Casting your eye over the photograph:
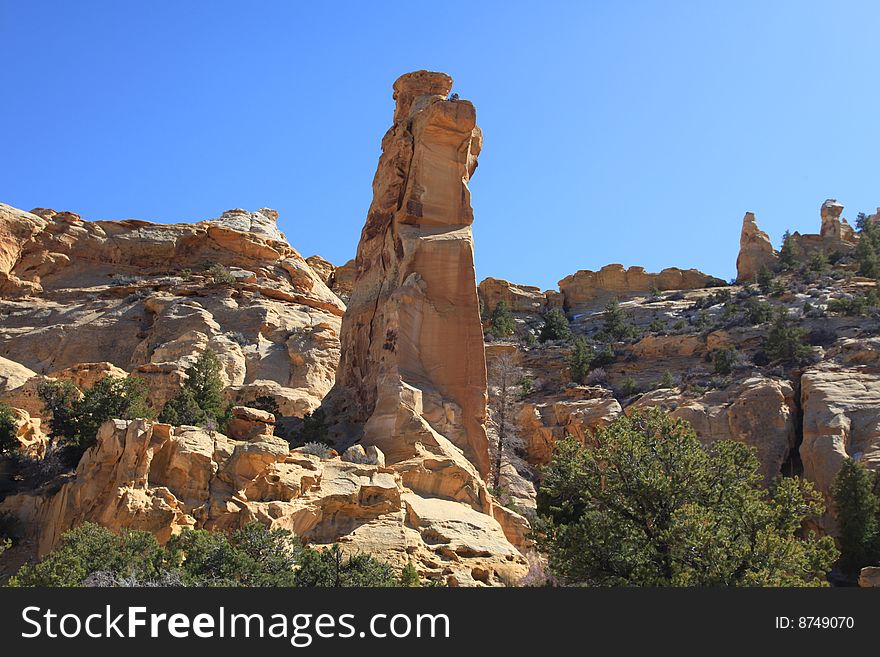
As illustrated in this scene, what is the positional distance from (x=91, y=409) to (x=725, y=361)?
3813 cm

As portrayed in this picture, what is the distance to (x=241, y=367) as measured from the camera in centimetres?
4503

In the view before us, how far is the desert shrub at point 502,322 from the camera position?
68500 mm

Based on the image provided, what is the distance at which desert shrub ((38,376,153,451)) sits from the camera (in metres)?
28.2

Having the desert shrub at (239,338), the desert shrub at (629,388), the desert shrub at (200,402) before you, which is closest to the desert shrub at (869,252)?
the desert shrub at (629,388)

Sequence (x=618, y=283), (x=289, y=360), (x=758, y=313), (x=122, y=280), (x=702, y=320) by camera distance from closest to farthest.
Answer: (x=289, y=360), (x=122, y=280), (x=758, y=313), (x=702, y=320), (x=618, y=283)

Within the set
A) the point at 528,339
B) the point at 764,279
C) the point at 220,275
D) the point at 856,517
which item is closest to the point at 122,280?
the point at 220,275

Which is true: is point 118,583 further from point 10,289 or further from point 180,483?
point 10,289

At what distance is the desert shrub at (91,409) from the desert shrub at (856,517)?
2766cm

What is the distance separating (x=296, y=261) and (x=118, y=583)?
46.4 m

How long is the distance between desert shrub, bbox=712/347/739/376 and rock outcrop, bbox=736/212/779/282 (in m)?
24.3

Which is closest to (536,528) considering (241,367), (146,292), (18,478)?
(18,478)

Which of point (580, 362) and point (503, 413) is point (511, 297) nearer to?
point (580, 362)

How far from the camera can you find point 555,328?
70.5 meters

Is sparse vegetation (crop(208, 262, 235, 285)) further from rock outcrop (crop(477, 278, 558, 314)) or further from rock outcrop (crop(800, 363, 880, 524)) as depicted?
rock outcrop (crop(800, 363, 880, 524))
